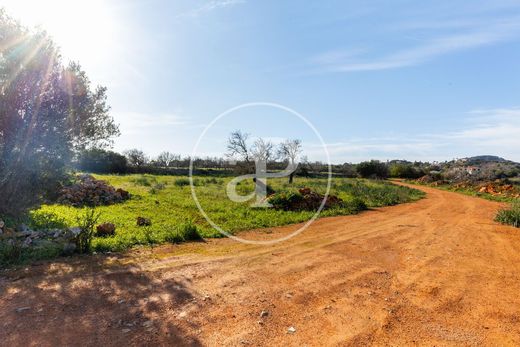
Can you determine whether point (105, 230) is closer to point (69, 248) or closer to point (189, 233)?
point (69, 248)

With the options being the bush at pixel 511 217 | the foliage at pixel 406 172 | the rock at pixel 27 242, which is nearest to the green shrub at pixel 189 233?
the rock at pixel 27 242

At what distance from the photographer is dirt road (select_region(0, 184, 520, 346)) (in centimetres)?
450

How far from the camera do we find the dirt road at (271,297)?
450 centimetres

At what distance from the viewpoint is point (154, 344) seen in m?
4.20

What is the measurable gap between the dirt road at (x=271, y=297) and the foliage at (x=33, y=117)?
3352 mm

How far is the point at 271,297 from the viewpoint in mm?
5785

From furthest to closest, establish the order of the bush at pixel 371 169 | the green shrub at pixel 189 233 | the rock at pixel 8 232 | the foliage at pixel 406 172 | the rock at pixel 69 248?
the foliage at pixel 406 172 < the bush at pixel 371 169 < the green shrub at pixel 189 233 < the rock at pixel 8 232 < the rock at pixel 69 248

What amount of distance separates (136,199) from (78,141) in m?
9.83

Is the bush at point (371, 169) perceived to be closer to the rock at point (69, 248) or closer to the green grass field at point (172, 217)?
the green grass field at point (172, 217)

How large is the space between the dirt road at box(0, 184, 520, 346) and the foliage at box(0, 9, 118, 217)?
11.0ft

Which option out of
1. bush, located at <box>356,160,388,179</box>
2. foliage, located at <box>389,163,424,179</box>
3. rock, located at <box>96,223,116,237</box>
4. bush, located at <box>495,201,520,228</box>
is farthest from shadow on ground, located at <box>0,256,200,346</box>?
foliage, located at <box>389,163,424,179</box>

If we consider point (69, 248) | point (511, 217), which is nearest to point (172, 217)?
point (69, 248)

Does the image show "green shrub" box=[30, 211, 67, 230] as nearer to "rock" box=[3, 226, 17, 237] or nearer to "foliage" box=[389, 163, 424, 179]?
"rock" box=[3, 226, 17, 237]

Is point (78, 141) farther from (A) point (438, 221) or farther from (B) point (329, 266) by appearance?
(A) point (438, 221)
